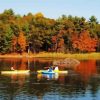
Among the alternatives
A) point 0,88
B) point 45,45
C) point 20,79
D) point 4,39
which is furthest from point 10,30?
point 0,88

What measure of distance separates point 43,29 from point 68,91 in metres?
85.9

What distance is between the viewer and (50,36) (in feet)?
431

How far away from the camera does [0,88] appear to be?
5103 centimetres

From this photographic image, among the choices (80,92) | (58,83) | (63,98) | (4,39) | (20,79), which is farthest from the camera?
(4,39)

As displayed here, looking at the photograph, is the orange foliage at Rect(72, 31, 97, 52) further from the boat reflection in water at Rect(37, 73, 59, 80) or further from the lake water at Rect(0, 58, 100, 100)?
the lake water at Rect(0, 58, 100, 100)

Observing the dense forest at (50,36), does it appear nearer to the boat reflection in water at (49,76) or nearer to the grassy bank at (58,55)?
the grassy bank at (58,55)

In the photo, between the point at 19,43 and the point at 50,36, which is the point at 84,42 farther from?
the point at 19,43

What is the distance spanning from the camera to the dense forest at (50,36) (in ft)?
427

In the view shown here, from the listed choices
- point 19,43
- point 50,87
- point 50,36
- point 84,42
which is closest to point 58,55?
point 50,36

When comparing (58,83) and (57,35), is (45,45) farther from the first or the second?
(58,83)

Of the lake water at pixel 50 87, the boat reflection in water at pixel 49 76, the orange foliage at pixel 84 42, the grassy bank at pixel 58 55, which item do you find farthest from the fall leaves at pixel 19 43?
the lake water at pixel 50 87

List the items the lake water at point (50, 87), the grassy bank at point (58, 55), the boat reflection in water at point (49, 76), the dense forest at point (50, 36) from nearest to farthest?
the lake water at point (50, 87) → the boat reflection in water at point (49, 76) → the grassy bank at point (58, 55) → the dense forest at point (50, 36)

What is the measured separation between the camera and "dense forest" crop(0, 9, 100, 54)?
427 feet

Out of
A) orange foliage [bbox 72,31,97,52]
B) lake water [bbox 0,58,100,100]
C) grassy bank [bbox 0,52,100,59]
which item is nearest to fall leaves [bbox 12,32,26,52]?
grassy bank [bbox 0,52,100,59]
